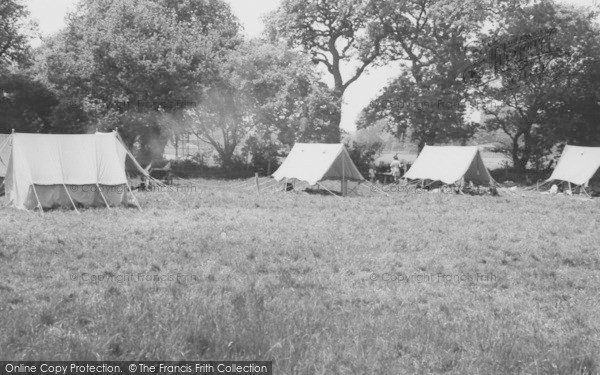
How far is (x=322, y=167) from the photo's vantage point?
59.4 ft

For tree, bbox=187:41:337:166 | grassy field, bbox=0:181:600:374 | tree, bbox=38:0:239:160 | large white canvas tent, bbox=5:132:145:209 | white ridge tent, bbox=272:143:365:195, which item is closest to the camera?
grassy field, bbox=0:181:600:374

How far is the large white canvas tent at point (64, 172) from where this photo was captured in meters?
12.2

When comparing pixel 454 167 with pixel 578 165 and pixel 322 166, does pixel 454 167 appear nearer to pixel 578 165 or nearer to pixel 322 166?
pixel 578 165

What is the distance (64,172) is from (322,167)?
28.5 ft

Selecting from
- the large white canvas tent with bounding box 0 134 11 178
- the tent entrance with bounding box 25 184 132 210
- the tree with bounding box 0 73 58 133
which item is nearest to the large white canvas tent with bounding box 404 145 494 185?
the tent entrance with bounding box 25 184 132 210

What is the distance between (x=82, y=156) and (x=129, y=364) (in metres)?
10.8

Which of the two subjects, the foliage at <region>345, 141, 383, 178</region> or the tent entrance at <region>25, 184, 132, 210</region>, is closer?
the tent entrance at <region>25, 184, 132, 210</region>

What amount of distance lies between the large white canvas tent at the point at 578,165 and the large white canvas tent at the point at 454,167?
3131 mm

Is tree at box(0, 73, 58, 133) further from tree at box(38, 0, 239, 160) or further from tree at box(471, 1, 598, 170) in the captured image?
tree at box(471, 1, 598, 170)

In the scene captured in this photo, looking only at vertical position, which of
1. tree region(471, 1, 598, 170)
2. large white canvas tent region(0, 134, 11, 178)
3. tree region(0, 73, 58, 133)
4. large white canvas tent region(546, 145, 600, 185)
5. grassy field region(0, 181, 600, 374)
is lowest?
grassy field region(0, 181, 600, 374)

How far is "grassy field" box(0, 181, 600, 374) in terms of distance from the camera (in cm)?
355

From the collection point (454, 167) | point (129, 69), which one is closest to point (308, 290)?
point (454, 167)

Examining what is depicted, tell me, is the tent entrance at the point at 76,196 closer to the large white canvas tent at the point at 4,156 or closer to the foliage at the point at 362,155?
the large white canvas tent at the point at 4,156

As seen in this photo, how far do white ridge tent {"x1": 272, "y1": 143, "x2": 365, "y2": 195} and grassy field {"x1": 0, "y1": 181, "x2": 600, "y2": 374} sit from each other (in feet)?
19.8
